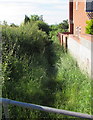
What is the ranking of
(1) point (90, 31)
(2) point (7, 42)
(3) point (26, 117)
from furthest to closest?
(1) point (90, 31) < (2) point (7, 42) < (3) point (26, 117)

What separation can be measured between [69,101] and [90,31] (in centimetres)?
659

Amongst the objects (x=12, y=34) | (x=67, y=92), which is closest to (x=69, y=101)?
(x=67, y=92)

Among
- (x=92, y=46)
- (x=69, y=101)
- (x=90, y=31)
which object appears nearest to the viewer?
(x=69, y=101)

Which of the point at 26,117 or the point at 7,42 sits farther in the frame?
the point at 7,42

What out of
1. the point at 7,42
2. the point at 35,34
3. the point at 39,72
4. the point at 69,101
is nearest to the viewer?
the point at 69,101

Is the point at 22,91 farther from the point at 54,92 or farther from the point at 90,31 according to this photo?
the point at 90,31

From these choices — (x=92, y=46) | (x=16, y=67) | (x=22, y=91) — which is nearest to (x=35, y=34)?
(x=16, y=67)

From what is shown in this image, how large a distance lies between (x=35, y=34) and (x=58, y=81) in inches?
234

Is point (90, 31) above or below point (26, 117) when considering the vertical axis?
above

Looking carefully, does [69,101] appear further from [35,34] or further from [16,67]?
[35,34]

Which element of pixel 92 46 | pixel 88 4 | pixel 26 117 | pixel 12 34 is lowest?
pixel 26 117

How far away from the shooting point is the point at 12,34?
952 centimetres

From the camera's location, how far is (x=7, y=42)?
8.70m

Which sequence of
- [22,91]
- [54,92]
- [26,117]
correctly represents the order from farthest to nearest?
[54,92] → [22,91] → [26,117]
